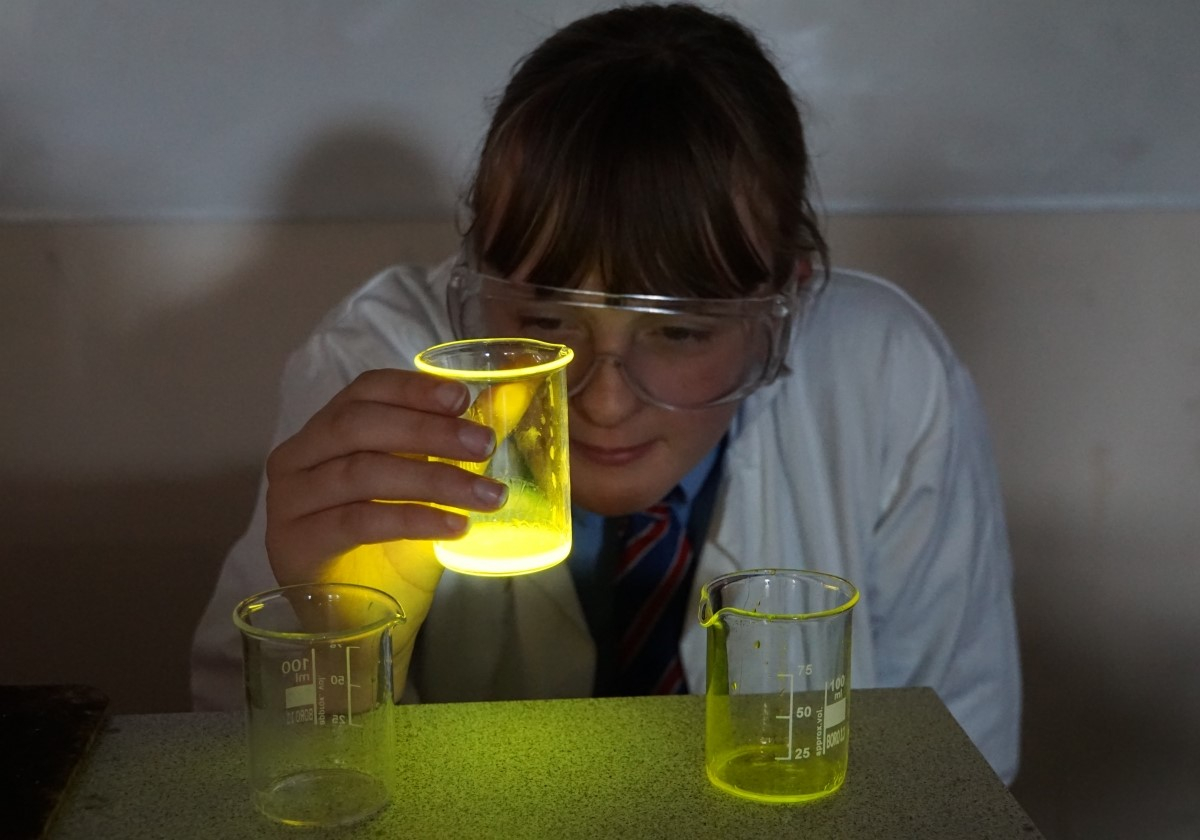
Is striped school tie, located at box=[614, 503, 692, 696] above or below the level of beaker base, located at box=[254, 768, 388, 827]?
below

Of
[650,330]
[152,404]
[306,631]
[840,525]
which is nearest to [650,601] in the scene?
[840,525]

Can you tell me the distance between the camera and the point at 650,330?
1309 millimetres

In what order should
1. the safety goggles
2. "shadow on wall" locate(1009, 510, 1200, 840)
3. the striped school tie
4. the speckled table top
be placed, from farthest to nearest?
"shadow on wall" locate(1009, 510, 1200, 840), the striped school tie, the safety goggles, the speckled table top

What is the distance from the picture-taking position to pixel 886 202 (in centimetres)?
205

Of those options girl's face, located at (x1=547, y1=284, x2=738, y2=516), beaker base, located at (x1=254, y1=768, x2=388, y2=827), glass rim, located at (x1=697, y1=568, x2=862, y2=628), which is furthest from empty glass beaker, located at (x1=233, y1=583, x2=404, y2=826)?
girl's face, located at (x1=547, y1=284, x2=738, y2=516)

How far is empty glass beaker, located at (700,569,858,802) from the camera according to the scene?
100 centimetres

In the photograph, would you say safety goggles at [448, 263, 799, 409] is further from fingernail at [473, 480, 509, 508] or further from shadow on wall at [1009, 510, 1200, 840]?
shadow on wall at [1009, 510, 1200, 840]

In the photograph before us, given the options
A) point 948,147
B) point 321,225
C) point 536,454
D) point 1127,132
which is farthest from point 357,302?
point 1127,132

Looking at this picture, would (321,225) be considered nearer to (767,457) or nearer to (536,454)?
(767,457)

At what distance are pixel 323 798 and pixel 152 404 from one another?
1253 millimetres

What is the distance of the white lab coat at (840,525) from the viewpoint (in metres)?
1.64

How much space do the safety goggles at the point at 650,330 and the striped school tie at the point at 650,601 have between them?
0.90 ft

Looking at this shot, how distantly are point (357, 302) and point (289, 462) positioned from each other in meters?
0.61

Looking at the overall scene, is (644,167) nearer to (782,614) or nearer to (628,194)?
(628,194)
